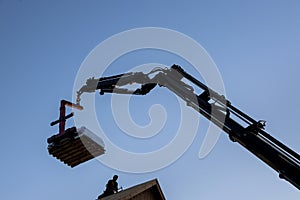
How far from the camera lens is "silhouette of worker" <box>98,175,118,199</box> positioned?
15335mm

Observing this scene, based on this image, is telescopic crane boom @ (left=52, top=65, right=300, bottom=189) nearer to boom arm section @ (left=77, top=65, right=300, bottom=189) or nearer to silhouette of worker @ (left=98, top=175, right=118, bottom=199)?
boom arm section @ (left=77, top=65, right=300, bottom=189)

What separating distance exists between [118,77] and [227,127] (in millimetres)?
4356

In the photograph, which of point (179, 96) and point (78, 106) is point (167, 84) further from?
point (78, 106)

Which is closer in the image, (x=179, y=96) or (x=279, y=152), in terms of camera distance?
(x=279, y=152)

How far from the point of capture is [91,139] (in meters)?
10.4

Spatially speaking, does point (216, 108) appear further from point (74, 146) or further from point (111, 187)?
point (111, 187)

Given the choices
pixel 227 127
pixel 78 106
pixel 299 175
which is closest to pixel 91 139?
pixel 78 106

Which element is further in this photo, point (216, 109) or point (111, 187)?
point (111, 187)

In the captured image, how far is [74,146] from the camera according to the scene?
10.3m

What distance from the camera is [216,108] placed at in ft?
33.7

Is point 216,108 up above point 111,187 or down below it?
below

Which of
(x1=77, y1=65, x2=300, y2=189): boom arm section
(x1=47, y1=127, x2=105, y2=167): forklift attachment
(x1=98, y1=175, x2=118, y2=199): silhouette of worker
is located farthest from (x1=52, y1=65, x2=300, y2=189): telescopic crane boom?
(x1=98, y1=175, x2=118, y2=199): silhouette of worker

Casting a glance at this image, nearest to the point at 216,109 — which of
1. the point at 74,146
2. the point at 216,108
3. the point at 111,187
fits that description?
the point at 216,108

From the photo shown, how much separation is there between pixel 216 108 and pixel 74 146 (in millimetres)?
3842
